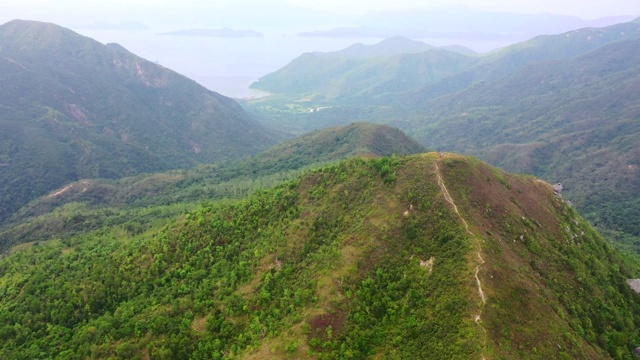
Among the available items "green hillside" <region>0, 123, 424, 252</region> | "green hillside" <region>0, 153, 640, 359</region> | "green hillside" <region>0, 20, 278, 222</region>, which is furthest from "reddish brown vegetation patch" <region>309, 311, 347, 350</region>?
"green hillside" <region>0, 20, 278, 222</region>

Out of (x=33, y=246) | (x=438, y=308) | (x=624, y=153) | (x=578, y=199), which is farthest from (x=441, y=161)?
(x=624, y=153)

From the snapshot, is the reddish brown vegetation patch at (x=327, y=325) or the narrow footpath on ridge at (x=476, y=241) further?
the reddish brown vegetation patch at (x=327, y=325)

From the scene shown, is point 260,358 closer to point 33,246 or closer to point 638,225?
point 33,246

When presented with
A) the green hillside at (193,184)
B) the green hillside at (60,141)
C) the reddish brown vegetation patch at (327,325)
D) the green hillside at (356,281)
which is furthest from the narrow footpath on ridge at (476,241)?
the green hillside at (60,141)

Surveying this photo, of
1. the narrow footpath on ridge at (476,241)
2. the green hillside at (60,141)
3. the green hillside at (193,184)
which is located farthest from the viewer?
the green hillside at (60,141)

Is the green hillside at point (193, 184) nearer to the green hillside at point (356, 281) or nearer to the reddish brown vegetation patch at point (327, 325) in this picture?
the green hillside at point (356, 281)

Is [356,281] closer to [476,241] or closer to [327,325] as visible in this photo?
[327,325]
